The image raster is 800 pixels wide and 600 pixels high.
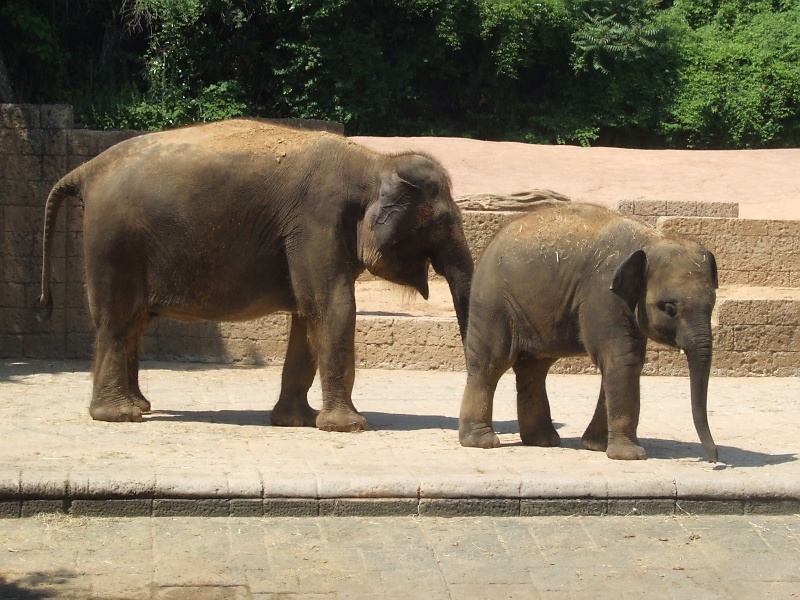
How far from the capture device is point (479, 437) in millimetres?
8578

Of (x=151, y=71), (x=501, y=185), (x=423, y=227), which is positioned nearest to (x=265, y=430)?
(x=423, y=227)

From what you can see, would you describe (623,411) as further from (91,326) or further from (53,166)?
(53,166)

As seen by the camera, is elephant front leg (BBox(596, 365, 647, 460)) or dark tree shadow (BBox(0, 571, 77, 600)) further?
elephant front leg (BBox(596, 365, 647, 460))

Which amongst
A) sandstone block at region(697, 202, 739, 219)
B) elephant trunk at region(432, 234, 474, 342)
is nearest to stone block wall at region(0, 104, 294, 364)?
elephant trunk at region(432, 234, 474, 342)

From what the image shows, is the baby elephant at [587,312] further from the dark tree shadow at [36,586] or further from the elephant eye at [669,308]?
the dark tree shadow at [36,586]

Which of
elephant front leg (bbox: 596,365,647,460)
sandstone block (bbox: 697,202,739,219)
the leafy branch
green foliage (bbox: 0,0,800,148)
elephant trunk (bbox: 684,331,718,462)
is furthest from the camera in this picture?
the leafy branch

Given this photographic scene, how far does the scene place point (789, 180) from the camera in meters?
22.4

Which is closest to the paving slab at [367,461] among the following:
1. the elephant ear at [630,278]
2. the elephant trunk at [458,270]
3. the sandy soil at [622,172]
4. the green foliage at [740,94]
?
the elephant trunk at [458,270]

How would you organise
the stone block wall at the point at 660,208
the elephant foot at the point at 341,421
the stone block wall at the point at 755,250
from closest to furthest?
the elephant foot at the point at 341,421
the stone block wall at the point at 755,250
the stone block wall at the point at 660,208

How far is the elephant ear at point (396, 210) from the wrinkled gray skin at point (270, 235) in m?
0.01

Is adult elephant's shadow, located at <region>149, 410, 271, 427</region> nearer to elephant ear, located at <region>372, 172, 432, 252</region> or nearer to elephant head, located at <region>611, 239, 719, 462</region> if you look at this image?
elephant ear, located at <region>372, 172, 432, 252</region>

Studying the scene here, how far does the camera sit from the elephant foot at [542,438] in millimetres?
8727

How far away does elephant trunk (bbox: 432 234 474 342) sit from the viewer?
9102 millimetres

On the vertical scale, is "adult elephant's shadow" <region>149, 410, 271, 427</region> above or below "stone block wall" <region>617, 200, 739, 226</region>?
below
